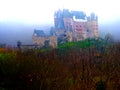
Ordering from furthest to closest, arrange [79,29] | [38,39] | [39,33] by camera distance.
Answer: [79,29] < [39,33] < [38,39]

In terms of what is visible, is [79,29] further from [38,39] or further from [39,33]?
[38,39]

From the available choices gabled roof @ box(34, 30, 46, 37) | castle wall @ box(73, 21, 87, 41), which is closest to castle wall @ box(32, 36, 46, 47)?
gabled roof @ box(34, 30, 46, 37)

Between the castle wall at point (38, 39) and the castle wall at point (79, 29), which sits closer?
the castle wall at point (38, 39)

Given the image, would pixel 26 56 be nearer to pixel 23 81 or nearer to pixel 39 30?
pixel 23 81

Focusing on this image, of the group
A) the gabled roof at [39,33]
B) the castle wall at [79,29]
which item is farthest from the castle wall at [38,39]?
the castle wall at [79,29]

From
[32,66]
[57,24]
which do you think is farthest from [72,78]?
[57,24]

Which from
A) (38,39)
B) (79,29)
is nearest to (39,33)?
(38,39)

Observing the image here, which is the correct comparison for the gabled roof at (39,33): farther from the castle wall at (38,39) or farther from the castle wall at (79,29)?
the castle wall at (79,29)

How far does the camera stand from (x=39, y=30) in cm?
6178

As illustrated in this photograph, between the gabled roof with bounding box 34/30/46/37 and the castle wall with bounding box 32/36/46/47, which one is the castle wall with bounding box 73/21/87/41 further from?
the castle wall with bounding box 32/36/46/47

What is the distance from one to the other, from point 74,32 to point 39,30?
7.59 m

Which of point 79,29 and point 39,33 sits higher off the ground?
point 79,29

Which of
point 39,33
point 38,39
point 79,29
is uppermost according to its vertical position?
point 79,29

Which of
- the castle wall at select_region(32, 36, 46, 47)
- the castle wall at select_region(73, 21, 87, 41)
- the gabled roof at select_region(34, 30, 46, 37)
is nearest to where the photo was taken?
the castle wall at select_region(32, 36, 46, 47)
